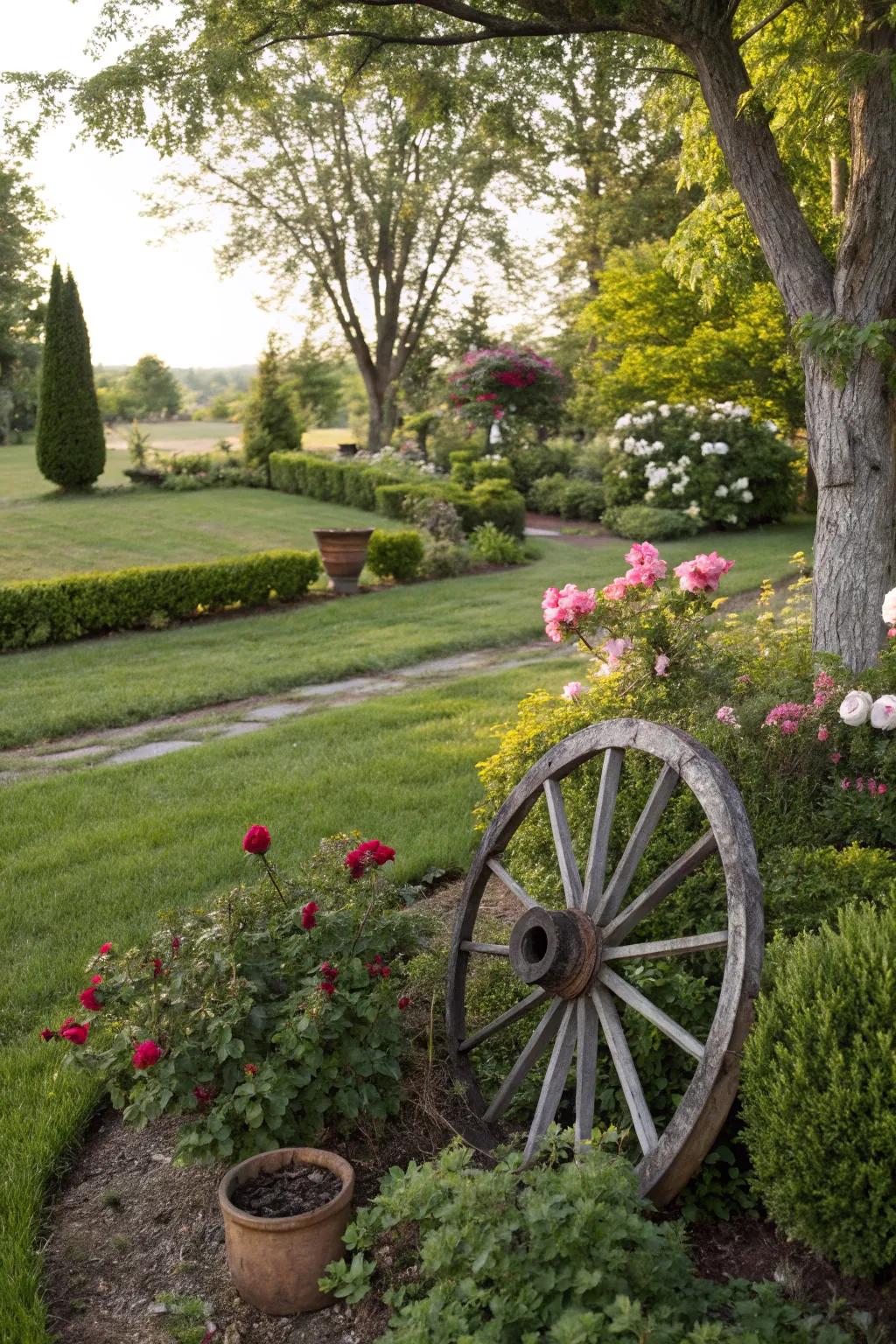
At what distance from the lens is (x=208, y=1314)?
7.84ft

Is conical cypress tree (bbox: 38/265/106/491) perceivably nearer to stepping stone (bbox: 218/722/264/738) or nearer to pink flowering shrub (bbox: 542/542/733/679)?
stepping stone (bbox: 218/722/264/738)

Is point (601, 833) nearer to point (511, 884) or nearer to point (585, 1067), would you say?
point (511, 884)

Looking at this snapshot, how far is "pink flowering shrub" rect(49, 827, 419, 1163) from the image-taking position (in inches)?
104

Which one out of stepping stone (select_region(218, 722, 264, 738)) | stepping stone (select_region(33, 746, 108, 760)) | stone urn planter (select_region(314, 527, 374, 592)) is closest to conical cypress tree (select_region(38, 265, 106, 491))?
stone urn planter (select_region(314, 527, 374, 592))

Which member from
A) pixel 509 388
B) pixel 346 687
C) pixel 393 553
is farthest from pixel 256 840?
pixel 509 388

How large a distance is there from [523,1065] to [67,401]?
62.6 feet

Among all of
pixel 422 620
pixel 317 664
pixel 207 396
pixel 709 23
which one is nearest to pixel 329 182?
pixel 422 620

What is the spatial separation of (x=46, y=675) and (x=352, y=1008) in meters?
7.29

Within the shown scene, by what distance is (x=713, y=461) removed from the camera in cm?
1814

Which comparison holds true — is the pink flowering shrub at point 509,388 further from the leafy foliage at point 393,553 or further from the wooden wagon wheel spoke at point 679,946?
the wooden wagon wheel spoke at point 679,946

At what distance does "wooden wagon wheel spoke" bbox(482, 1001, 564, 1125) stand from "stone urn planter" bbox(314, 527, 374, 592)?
1061cm

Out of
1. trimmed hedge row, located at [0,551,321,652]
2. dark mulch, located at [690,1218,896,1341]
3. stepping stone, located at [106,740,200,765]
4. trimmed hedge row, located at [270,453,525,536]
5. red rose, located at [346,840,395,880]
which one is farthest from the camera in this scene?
trimmed hedge row, located at [270,453,525,536]

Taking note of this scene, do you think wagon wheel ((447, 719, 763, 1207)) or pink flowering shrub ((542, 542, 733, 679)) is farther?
pink flowering shrub ((542, 542, 733, 679))

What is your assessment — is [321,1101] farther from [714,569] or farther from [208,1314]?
[714,569]
